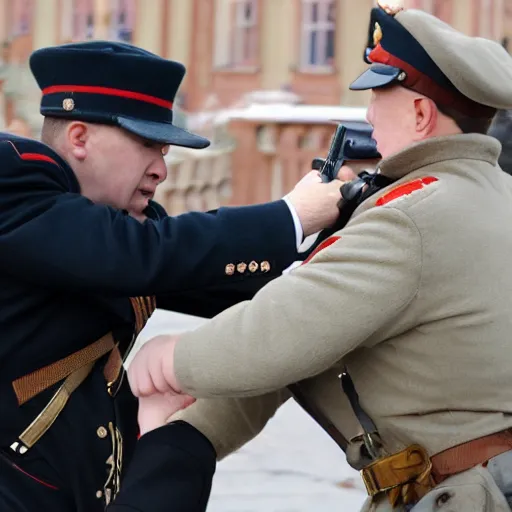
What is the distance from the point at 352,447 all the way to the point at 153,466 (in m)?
0.38

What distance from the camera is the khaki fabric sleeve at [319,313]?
6.54 ft

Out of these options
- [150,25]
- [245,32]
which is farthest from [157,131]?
[150,25]

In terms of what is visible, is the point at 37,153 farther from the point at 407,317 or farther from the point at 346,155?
the point at 407,317

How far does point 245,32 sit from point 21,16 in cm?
316

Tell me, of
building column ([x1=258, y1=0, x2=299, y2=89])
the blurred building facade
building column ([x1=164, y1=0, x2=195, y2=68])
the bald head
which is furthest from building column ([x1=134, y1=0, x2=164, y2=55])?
the bald head

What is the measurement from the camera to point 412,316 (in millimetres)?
2043

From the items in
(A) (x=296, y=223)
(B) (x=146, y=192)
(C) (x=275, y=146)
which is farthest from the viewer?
A: (C) (x=275, y=146)

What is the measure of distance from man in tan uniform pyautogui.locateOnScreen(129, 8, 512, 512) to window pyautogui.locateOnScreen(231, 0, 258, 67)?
996 centimetres

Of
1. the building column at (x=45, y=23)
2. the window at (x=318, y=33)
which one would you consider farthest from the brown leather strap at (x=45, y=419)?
the building column at (x=45, y=23)

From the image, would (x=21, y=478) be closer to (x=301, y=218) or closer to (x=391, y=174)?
(x=301, y=218)

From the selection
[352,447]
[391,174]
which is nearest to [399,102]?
[391,174]

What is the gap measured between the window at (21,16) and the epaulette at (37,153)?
466 inches

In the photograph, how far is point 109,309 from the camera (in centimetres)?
Result: 239

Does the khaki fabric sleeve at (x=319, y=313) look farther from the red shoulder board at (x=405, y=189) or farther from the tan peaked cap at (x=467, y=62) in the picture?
the tan peaked cap at (x=467, y=62)
